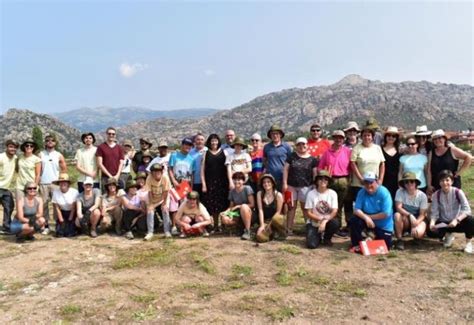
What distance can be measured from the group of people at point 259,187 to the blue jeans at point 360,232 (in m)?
0.02

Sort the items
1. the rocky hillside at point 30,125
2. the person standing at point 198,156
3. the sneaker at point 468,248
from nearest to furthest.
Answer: the sneaker at point 468,248 < the person standing at point 198,156 < the rocky hillside at point 30,125

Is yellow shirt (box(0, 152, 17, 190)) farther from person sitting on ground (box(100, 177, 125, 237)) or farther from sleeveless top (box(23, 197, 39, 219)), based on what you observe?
person sitting on ground (box(100, 177, 125, 237))

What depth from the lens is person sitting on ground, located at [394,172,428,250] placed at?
7465 mm

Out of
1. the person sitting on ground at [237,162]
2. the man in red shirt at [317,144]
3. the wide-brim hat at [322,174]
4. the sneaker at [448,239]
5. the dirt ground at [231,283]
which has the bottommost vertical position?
the dirt ground at [231,283]

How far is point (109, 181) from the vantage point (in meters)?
9.12

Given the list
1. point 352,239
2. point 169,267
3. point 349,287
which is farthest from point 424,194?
point 169,267

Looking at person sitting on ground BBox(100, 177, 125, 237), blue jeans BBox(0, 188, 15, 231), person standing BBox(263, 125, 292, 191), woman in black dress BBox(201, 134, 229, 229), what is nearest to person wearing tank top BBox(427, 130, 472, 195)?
person standing BBox(263, 125, 292, 191)

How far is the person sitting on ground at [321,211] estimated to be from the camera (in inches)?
304

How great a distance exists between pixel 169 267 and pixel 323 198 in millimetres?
3028

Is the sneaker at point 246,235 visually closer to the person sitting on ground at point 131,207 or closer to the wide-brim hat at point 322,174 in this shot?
the wide-brim hat at point 322,174

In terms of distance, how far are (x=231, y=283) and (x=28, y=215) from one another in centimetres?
516

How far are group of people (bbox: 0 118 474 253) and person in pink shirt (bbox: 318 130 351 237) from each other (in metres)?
0.02

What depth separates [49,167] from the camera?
31.4 ft

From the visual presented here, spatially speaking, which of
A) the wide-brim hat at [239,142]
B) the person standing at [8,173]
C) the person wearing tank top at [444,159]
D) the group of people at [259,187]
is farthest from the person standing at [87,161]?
the person wearing tank top at [444,159]
